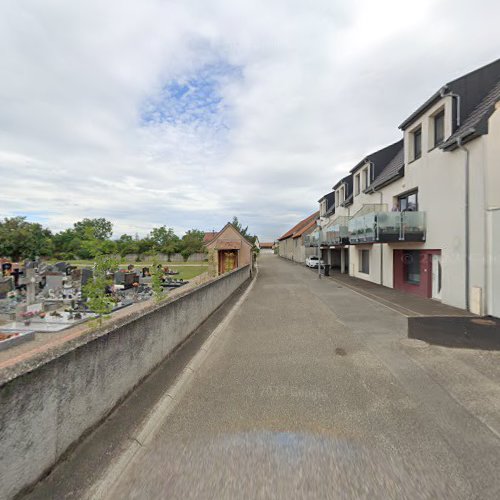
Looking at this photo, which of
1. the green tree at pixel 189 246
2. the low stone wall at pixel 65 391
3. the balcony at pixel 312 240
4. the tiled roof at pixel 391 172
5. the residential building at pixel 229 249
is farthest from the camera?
the green tree at pixel 189 246

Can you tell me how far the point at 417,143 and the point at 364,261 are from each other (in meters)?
10.2

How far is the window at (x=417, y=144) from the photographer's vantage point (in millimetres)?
14000

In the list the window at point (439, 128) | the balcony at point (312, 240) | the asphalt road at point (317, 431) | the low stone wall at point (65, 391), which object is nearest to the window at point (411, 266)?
the window at point (439, 128)

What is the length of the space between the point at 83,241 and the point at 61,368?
2.30 meters

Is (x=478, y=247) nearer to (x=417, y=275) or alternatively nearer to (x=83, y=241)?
(x=417, y=275)

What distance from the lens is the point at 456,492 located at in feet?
8.46

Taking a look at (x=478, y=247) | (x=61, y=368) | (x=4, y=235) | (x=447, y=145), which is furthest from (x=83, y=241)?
(x=4, y=235)

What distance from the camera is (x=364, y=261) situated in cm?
2242

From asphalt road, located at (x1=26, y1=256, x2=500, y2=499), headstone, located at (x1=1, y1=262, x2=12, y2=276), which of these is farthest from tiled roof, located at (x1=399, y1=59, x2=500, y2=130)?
headstone, located at (x1=1, y1=262, x2=12, y2=276)

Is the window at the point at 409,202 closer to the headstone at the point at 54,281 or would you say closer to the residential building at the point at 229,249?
the residential building at the point at 229,249

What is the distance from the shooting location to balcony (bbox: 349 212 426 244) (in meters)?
13.3

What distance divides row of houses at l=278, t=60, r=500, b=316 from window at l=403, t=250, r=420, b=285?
52 millimetres

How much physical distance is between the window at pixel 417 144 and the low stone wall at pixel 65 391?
578 inches

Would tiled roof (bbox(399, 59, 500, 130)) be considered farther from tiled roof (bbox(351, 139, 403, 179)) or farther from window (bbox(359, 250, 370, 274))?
window (bbox(359, 250, 370, 274))
